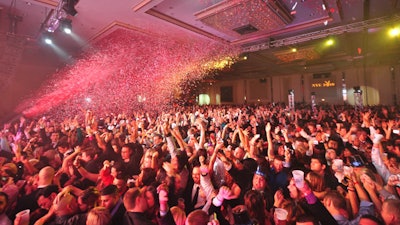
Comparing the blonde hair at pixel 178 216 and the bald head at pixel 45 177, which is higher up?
the bald head at pixel 45 177

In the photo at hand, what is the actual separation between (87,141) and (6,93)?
6.42 metres

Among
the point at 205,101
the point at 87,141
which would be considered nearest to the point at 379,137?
the point at 87,141

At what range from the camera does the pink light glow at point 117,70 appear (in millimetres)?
7288

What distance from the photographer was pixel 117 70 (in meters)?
9.35

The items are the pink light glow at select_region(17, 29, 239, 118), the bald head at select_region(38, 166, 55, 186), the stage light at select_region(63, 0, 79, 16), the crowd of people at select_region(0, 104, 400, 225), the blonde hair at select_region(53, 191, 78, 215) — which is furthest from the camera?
the pink light glow at select_region(17, 29, 239, 118)

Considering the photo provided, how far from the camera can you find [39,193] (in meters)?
2.14

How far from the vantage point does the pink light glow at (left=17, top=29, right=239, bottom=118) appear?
23.9 feet

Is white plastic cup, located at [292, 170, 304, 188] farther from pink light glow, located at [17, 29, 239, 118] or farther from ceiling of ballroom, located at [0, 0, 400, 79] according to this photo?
pink light glow, located at [17, 29, 239, 118]

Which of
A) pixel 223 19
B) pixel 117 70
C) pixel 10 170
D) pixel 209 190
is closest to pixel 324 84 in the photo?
pixel 223 19

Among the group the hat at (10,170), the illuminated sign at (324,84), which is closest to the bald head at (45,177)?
the hat at (10,170)

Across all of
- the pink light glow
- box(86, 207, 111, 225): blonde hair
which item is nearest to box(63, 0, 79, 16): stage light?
the pink light glow

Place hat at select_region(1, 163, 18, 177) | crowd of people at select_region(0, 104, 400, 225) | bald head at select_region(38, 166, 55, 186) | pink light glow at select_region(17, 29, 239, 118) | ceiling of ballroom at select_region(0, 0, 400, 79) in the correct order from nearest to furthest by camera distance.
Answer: crowd of people at select_region(0, 104, 400, 225)
bald head at select_region(38, 166, 55, 186)
hat at select_region(1, 163, 18, 177)
ceiling of ballroom at select_region(0, 0, 400, 79)
pink light glow at select_region(17, 29, 239, 118)

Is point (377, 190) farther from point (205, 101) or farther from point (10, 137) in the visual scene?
point (205, 101)

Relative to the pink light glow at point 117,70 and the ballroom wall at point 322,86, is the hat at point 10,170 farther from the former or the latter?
the ballroom wall at point 322,86
